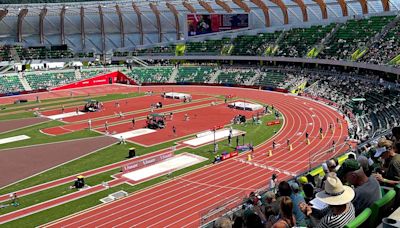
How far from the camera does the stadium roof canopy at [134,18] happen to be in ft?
274

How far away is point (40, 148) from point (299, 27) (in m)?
58.9

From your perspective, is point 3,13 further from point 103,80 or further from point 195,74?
point 195,74

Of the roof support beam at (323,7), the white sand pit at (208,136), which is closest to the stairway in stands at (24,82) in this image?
the white sand pit at (208,136)

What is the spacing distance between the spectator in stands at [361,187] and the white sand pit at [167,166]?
22.0 m

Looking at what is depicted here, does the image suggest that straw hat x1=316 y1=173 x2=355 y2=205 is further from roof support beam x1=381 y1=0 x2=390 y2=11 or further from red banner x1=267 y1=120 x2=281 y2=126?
roof support beam x1=381 y1=0 x2=390 y2=11


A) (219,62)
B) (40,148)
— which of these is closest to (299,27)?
(219,62)

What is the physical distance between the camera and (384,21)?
213ft

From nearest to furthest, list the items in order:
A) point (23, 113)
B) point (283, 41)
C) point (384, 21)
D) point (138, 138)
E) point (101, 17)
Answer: point (138, 138), point (23, 113), point (384, 21), point (283, 41), point (101, 17)

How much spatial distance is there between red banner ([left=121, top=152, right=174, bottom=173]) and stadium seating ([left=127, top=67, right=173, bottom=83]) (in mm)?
49162

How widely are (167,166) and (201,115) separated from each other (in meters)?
19.5

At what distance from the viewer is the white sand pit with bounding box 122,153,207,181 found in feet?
94.5

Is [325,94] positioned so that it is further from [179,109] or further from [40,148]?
[40,148]

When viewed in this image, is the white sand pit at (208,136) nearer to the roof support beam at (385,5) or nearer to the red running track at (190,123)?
the red running track at (190,123)

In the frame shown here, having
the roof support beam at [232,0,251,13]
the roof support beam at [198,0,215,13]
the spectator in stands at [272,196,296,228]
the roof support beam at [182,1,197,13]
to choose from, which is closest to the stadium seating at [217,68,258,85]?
the roof support beam at [232,0,251,13]
